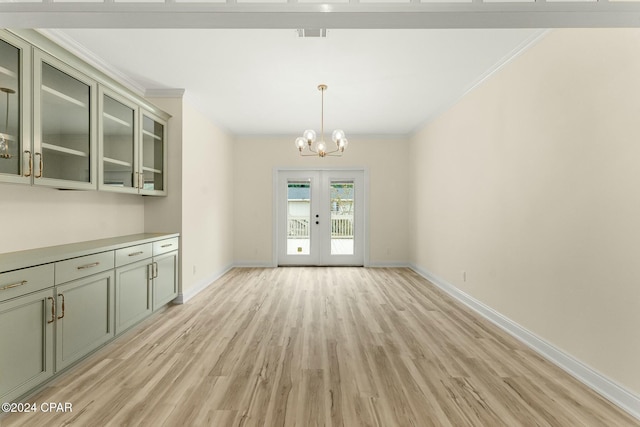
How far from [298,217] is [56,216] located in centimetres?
422

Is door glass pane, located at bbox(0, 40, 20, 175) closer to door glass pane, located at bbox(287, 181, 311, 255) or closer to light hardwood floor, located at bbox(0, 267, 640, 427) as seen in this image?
light hardwood floor, located at bbox(0, 267, 640, 427)

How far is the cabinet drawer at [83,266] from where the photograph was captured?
83.2 inches

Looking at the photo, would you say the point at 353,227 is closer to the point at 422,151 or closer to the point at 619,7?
the point at 422,151

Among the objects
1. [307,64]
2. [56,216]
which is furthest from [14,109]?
[307,64]

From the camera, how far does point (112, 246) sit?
103 inches

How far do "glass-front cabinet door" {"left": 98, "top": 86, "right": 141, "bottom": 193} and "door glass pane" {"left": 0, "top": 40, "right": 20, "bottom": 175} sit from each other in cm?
74

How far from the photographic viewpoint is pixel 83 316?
7.52 ft

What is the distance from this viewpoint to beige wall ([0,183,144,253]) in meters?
2.22

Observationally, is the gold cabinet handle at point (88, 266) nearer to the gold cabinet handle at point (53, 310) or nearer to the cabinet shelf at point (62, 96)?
the gold cabinet handle at point (53, 310)

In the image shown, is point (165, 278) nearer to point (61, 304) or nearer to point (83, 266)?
point (83, 266)

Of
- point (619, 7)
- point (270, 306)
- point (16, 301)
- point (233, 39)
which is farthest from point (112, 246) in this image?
point (619, 7)

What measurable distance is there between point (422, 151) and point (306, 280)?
125 inches

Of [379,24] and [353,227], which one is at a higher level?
[379,24]

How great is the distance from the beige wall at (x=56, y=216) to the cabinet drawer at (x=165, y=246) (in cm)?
48
